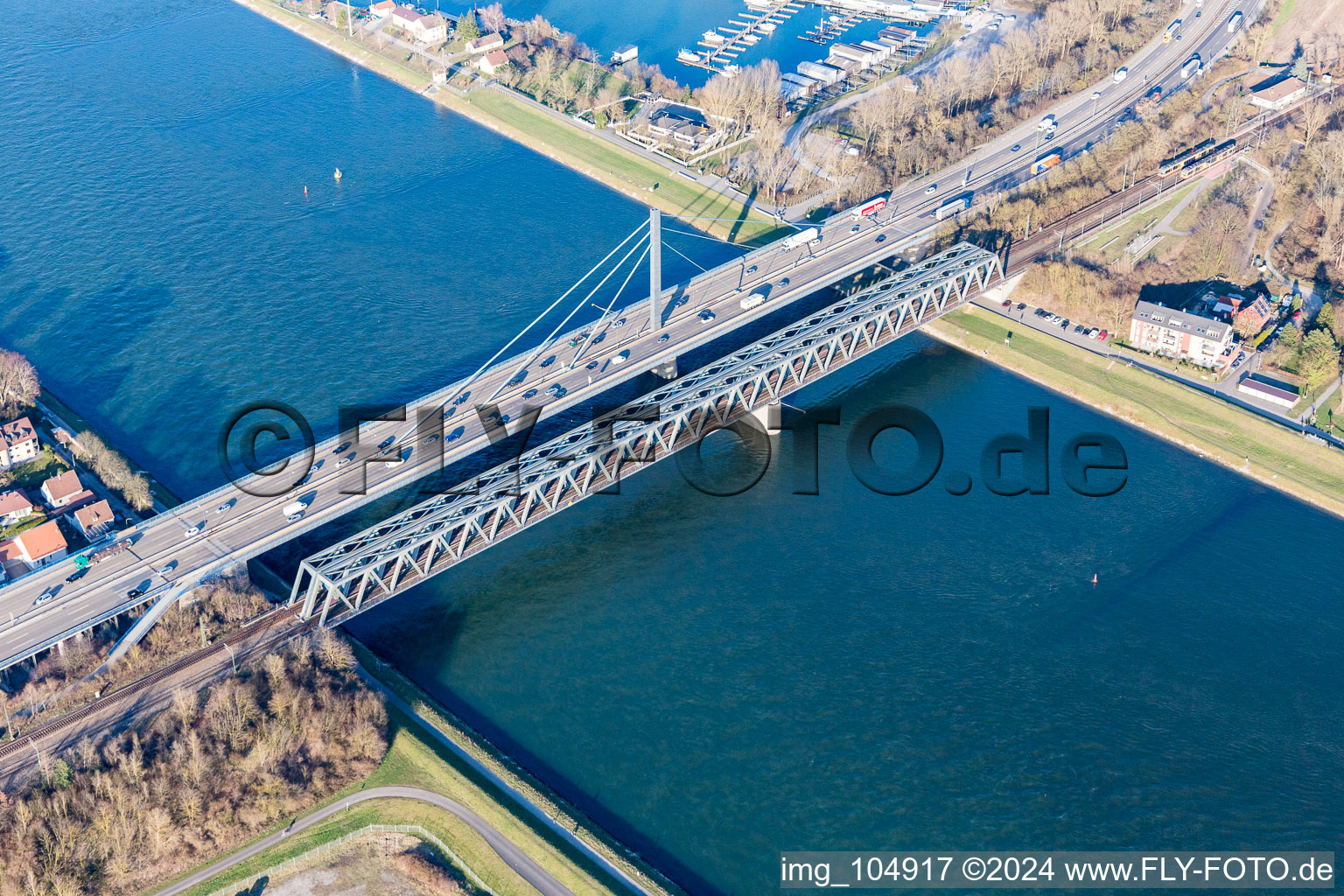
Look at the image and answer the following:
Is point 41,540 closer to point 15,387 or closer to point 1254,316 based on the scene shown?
point 15,387

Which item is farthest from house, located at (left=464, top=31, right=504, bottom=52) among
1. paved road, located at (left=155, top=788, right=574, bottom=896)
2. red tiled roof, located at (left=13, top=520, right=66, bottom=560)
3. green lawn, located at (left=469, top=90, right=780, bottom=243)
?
paved road, located at (left=155, top=788, right=574, bottom=896)

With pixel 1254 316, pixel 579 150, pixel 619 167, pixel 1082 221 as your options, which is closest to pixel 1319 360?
pixel 1254 316

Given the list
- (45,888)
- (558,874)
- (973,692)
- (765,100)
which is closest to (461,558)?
(558,874)

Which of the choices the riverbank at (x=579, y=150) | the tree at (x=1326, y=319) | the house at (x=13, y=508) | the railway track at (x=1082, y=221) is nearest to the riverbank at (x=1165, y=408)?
the railway track at (x=1082, y=221)

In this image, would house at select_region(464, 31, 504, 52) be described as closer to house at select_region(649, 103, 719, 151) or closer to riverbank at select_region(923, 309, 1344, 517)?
house at select_region(649, 103, 719, 151)

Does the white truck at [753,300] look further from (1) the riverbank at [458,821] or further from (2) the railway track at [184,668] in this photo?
(2) the railway track at [184,668]
